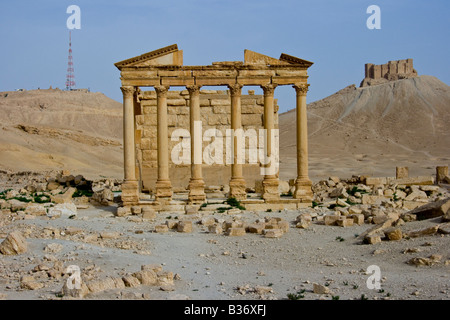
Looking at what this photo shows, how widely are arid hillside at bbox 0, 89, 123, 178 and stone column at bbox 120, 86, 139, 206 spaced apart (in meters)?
22.2

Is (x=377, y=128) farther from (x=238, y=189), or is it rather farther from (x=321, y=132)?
(x=238, y=189)

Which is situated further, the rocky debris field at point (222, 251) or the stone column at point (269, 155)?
the stone column at point (269, 155)

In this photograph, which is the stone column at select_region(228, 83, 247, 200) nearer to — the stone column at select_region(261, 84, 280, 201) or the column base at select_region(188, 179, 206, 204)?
the stone column at select_region(261, 84, 280, 201)

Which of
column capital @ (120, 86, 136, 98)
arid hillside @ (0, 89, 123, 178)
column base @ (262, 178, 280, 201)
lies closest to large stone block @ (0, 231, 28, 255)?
column capital @ (120, 86, 136, 98)

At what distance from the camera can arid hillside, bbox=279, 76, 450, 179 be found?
206ft

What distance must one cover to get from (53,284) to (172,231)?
24.0ft

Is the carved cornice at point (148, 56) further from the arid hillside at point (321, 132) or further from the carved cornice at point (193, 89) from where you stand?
the arid hillside at point (321, 132)

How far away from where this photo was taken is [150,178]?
26.0 metres

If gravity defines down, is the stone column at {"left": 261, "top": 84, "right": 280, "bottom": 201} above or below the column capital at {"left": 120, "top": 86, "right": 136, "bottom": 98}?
below

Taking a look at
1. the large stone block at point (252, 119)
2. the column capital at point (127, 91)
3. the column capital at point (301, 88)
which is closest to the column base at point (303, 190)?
the column capital at point (301, 88)

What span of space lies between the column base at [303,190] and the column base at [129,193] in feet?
21.8

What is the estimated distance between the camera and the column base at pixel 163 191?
74.2 feet

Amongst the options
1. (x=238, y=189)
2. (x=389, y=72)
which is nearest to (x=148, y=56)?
(x=238, y=189)

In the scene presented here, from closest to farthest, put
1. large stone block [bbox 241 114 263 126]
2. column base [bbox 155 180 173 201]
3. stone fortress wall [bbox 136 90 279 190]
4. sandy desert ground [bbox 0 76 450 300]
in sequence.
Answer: sandy desert ground [bbox 0 76 450 300]
column base [bbox 155 180 173 201]
stone fortress wall [bbox 136 90 279 190]
large stone block [bbox 241 114 263 126]
